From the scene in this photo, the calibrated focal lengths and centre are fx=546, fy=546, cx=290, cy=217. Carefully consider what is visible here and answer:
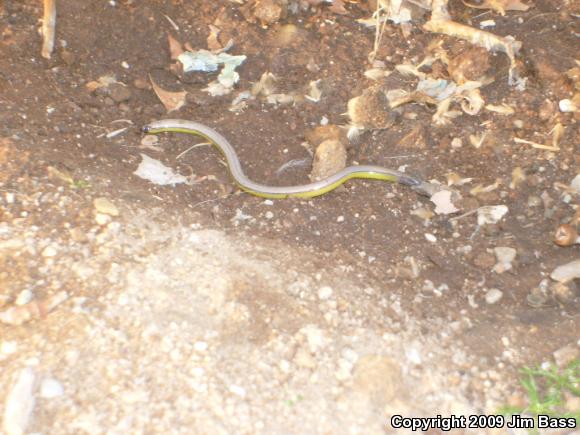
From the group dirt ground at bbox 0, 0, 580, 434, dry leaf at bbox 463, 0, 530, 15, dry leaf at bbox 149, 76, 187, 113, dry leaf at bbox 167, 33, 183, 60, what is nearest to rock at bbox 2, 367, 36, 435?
dirt ground at bbox 0, 0, 580, 434

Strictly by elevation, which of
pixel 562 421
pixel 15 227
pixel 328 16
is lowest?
pixel 562 421

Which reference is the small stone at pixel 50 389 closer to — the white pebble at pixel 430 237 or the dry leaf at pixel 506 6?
the white pebble at pixel 430 237

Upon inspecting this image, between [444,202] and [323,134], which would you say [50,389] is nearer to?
[323,134]

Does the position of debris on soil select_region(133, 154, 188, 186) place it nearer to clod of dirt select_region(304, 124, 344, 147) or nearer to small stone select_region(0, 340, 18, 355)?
clod of dirt select_region(304, 124, 344, 147)

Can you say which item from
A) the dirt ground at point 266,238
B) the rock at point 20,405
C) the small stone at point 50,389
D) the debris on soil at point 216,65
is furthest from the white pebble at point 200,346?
the debris on soil at point 216,65

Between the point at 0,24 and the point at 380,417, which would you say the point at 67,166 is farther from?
the point at 380,417

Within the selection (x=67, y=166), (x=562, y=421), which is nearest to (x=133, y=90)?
(x=67, y=166)

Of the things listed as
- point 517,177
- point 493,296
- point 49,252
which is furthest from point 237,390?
point 517,177

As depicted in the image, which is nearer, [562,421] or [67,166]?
[562,421]
